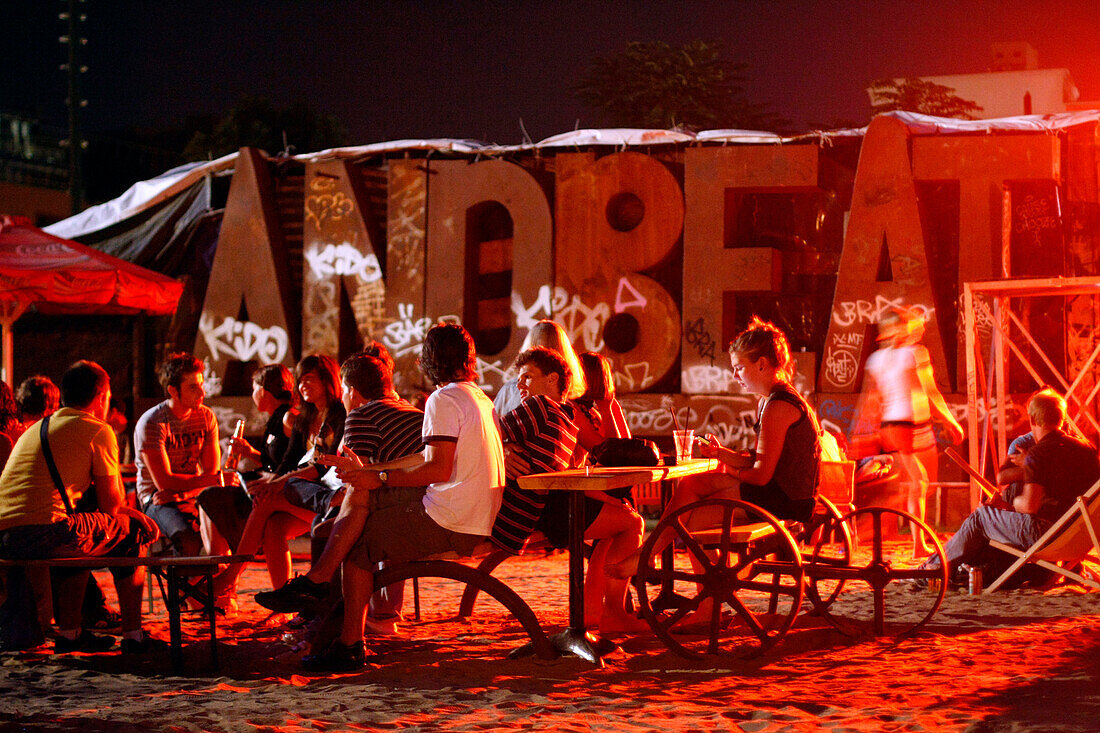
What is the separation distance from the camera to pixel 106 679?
559 cm

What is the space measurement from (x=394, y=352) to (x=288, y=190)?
2.29 metres

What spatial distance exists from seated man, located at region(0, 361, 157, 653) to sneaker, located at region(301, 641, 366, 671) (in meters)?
1.20

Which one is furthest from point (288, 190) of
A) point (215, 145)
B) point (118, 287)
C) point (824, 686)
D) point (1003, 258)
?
point (215, 145)

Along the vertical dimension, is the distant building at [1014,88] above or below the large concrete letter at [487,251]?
above

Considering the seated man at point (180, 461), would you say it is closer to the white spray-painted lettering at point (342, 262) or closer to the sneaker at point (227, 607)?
the sneaker at point (227, 607)

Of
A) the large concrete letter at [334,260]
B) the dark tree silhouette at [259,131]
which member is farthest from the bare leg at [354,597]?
the dark tree silhouette at [259,131]

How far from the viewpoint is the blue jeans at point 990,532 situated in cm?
736

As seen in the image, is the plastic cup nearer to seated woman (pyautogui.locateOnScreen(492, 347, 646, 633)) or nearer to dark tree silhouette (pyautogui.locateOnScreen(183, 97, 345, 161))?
seated woman (pyautogui.locateOnScreen(492, 347, 646, 633))

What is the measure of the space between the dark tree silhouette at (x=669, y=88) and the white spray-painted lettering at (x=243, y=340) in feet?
37.4

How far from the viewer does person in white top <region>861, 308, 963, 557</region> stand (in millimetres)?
9336

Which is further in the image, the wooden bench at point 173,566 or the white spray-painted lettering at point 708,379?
the white spray-painted lettering at point 708,379

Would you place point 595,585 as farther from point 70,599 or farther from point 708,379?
point 708,379

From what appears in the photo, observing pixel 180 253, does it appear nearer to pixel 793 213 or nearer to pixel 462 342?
pixel 793 213

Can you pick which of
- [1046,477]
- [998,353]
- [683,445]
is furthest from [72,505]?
[998,353]
